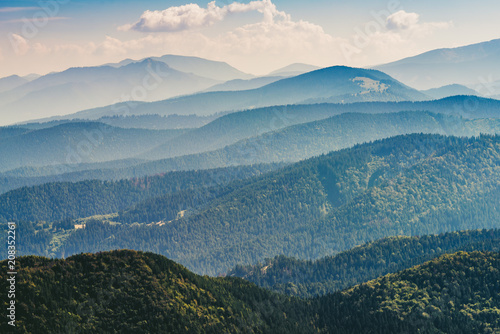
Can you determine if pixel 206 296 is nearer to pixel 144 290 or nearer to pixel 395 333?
pixel 144 290

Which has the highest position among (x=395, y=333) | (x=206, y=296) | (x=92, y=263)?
(x=92, y=263)

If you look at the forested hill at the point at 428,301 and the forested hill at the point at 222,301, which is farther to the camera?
the forested hill at the point at 428,301

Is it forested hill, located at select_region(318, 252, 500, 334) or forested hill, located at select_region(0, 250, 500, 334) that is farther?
forested hill, located at select_region(318, 252, 500, 334)

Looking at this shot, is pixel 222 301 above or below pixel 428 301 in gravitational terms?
above

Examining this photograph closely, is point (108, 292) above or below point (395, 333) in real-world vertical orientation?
above

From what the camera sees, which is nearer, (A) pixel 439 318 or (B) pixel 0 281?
(B) pixel 0 281

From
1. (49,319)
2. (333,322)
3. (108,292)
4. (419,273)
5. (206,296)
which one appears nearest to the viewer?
(49,319)

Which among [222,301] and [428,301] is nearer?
[222,301]

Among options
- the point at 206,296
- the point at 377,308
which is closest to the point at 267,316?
the point at 206,296
